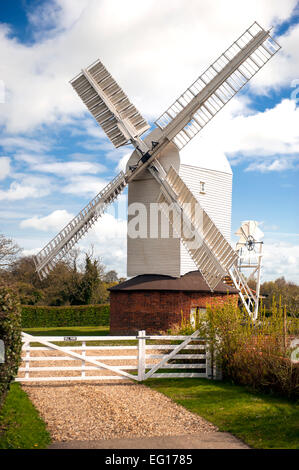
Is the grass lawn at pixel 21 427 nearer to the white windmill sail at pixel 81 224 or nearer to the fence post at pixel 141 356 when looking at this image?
the fence post at pixel 141 356

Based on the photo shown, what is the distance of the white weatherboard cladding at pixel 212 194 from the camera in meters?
22.0

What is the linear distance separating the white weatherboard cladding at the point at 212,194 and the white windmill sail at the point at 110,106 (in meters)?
2.98

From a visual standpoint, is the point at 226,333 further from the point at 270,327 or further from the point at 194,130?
the point at 194,130

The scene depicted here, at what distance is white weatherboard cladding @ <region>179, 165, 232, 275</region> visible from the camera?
22.0m

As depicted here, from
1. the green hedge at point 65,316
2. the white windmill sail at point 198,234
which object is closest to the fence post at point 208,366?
the white windmill sail at point 198,234

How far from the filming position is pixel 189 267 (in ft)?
72.8

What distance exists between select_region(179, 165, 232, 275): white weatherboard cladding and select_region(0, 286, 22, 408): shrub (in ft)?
46.9

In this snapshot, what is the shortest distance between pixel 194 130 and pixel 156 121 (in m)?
1.70

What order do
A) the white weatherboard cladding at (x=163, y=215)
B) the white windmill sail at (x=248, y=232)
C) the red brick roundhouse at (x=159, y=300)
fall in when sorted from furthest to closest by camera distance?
the white windmill sail at (x=248, y=232), the white weatherboard cladding at (x=163, y=215), the red brick roundhouse at (x=159, y=300)

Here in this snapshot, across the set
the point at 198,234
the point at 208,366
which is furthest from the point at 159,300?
the point at 208,366

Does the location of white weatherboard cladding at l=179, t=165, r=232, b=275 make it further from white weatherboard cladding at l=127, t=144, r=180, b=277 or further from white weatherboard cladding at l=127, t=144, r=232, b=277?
white weatherboard cladding at l=127, t=144, r=180, b=277

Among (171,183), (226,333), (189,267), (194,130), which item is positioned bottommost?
(226,333)

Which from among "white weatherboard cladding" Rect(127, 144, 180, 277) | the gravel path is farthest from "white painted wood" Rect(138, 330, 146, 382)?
"white weatherboard cladding" Rect(127, 144, 180, 277)
